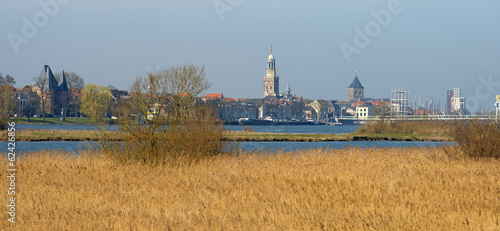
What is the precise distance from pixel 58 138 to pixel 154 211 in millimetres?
39440

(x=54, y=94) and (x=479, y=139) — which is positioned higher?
(x=54, y=94)

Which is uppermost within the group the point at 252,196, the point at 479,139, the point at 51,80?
the point at 51,80

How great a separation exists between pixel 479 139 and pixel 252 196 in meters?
11.6

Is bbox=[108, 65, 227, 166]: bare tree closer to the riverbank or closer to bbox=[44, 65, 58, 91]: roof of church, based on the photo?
the riverbank

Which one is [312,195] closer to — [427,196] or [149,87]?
[427,196]

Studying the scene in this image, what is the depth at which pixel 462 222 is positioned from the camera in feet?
28.5

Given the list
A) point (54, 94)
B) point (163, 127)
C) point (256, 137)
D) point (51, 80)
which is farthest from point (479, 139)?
point (51, 80)

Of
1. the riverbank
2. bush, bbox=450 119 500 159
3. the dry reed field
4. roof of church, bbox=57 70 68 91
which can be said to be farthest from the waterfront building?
the dry reed field

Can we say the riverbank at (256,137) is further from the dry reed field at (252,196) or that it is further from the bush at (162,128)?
the dry reed field at (252,196)

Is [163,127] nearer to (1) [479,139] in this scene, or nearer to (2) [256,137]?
(1) [479,139]

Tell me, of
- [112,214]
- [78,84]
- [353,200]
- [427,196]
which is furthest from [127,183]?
[78,84]

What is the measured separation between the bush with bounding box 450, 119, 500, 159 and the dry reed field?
2.41m

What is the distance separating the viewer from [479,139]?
19906mm

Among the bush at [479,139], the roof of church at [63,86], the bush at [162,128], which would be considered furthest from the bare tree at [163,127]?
the roof of church at [63,86]
